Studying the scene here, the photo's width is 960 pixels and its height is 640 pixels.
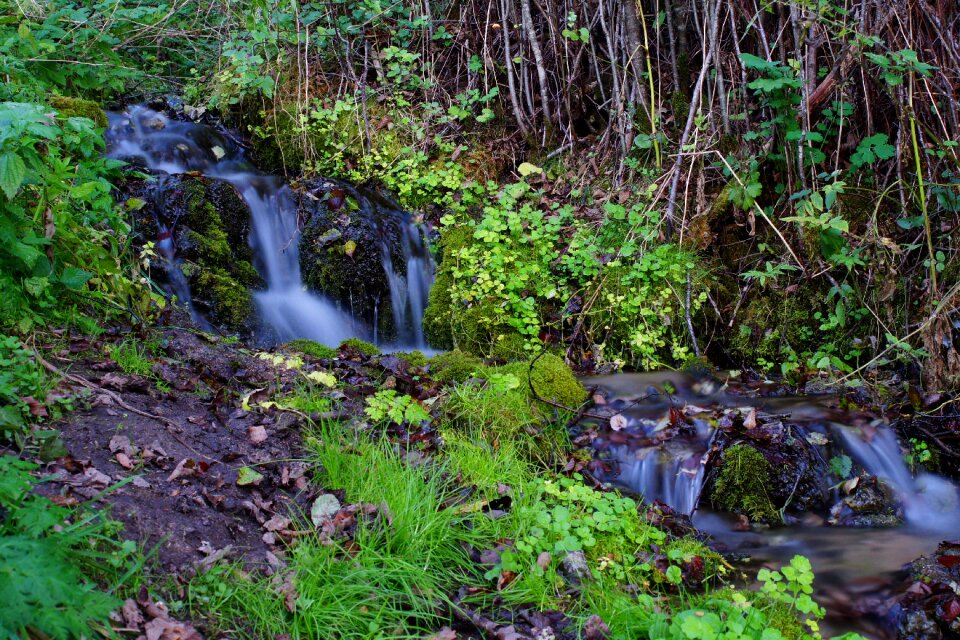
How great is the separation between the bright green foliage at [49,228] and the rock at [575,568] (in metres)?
2.74

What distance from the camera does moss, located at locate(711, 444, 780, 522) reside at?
363cm

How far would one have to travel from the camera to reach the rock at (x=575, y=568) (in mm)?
2758

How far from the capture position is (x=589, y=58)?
20.8ft

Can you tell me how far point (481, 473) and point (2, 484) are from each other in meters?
2.03

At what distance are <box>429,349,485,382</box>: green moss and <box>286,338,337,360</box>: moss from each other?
0.73 meters

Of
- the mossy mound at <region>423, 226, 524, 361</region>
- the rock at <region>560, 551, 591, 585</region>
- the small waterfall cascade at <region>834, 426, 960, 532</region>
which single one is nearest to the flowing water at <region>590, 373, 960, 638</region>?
the small waterfall cascade at <region>834, 426, 960, 532</region>

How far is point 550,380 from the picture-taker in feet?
14.1

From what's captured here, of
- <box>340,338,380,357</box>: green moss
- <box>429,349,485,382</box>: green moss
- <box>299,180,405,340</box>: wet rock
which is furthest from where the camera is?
<box>299,180,405,340</box>: wet rock

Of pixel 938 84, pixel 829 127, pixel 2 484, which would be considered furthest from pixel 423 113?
pixel 2 484

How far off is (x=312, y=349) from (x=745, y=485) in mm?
2976

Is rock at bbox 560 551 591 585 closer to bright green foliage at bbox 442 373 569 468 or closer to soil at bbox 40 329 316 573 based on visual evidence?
bright green foliage at bbox 442 373 569 468

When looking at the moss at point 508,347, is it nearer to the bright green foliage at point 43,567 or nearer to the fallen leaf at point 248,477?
the fallen leaf at point 248,477

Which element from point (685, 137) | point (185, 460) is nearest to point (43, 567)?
point (185, 460)

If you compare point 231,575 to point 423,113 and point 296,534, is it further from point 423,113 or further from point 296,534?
point 423,113
